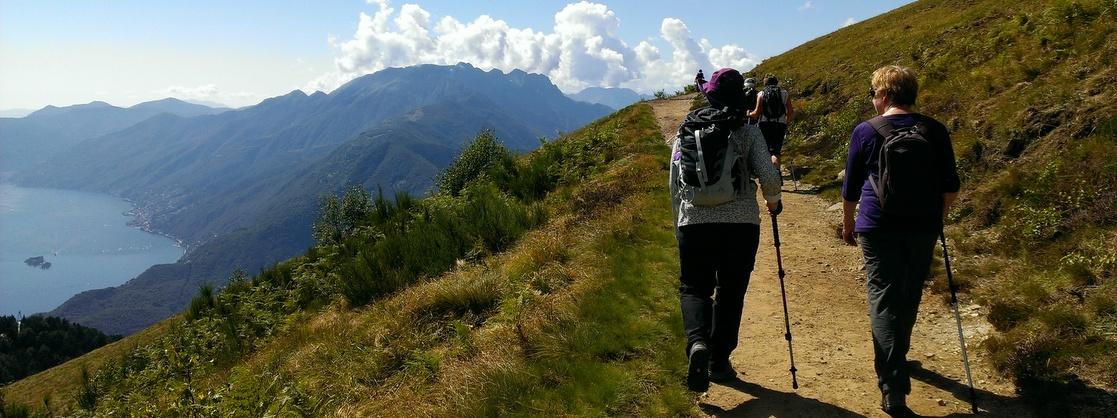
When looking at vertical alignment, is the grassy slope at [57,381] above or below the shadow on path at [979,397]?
below

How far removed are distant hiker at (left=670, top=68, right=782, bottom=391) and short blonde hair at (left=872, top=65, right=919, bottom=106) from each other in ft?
3.16

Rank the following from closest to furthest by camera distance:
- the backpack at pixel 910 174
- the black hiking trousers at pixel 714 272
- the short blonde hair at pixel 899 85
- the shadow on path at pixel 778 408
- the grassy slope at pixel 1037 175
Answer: the backpack at pixel 910 174, the short blonde hair at pixel 899 85, the black hiking trousers at pixel 714 272, the shadow on path at pixel 778 408, the grassy slope at pixel 1037 175

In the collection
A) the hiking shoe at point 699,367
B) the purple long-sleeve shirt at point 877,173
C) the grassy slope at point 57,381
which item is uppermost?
the purple long-sleeve shirt at point 877,173

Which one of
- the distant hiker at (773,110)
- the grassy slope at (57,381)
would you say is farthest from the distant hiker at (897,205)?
the grassy slope at (57,381)

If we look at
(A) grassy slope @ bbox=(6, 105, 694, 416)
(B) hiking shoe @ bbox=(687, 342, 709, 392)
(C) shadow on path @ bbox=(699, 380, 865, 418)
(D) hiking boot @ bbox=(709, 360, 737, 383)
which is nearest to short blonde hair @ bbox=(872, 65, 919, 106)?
(B) hiking shoe @ bbox=(687, 342, 709, 392)

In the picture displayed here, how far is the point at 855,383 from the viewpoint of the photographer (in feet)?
16.4

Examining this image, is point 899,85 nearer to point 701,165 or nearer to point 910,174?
point 910,174

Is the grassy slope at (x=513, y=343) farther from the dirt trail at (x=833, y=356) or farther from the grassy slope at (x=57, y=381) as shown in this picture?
the grassy slope at (x=57, y=381)

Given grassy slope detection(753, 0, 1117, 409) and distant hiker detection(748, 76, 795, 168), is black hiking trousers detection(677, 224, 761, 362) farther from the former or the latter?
distant hiker detection(748, 76, 795, 168)

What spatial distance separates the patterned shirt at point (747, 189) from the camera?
436 centimetres

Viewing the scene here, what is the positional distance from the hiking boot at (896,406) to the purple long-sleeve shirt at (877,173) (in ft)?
4.11

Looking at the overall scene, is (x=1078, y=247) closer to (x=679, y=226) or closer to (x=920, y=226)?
(x=920, y=226)

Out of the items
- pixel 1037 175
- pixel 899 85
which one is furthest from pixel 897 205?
pixel 1037 175

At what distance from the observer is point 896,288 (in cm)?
410
